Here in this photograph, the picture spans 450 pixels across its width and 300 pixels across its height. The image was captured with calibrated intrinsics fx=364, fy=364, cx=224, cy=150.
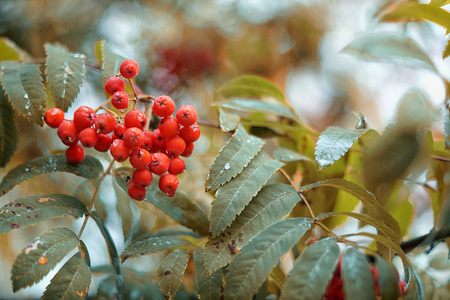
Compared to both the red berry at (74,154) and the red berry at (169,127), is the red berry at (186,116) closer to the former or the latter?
the red berry at (169,127)

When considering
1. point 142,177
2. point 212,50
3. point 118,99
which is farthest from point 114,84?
point 212,50

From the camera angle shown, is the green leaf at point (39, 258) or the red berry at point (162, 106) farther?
the red berry at point (162, 106)

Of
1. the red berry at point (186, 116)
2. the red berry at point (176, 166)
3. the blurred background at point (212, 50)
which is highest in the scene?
the red berry at point (186, 116)

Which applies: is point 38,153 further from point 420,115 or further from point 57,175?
point 420,115

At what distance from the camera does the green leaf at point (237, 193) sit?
0.40m

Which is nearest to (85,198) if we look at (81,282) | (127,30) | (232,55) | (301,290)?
(81,282)

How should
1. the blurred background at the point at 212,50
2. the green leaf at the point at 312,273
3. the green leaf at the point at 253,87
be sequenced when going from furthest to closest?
the blurred background at the point at 212,50
the green leaf at the point at 253,87
the green leaf at the point at 312,273

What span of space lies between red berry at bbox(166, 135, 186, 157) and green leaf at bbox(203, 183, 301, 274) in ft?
0.39

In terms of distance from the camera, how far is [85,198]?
67 cm

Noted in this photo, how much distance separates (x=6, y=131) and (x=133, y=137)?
240mm

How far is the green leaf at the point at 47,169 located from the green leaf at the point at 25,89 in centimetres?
7

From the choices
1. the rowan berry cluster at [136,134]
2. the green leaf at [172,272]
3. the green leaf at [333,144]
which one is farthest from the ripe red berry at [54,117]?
the green leaf at [333,144]

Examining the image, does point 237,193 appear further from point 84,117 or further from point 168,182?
point 84,117

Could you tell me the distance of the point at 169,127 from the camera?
1.54 feet
